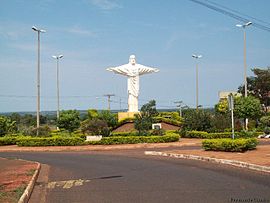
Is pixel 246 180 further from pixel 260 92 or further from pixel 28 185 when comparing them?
pixel 260 92

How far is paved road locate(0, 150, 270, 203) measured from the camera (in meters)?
8.36

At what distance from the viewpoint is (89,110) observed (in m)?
46.6

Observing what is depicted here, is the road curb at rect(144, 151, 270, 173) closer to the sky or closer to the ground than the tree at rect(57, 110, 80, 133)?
closer to the ground

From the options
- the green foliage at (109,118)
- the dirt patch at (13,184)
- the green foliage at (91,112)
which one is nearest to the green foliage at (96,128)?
the green foliage at (109,118)

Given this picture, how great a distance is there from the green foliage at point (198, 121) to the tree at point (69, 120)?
10398mm

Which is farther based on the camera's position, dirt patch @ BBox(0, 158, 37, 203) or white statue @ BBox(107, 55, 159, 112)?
white statue @ BBox(107, 55, 159, 112)

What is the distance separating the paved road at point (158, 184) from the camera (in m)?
8.36

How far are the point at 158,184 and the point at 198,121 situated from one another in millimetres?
23508

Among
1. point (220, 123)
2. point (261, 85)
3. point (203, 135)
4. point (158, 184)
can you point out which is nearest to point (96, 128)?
point (203, 135)

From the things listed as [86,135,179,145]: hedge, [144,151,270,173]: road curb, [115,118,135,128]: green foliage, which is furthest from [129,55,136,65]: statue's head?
[144,151,270,173]: road curb

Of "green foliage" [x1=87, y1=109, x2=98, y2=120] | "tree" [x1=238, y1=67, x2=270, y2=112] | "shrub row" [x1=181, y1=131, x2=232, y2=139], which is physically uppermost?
"tree" [x1=238, y1=67, x2=270, y2=112]

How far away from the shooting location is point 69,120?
36.6m

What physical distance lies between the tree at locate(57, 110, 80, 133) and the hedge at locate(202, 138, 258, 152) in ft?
65.1

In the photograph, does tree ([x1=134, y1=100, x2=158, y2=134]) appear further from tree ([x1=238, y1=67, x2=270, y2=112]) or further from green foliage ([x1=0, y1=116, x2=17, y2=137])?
tree ([x1=238, y1=67, x2=270, y2=112])
